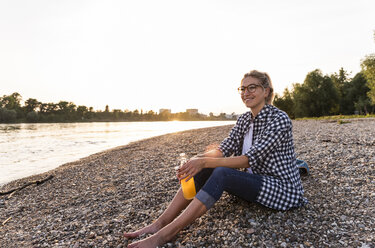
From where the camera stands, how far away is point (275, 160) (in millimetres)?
3311

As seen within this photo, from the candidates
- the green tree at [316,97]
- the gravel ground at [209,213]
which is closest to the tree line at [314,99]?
the green tree at [316,97]

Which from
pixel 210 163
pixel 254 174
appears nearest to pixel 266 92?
pixel 254 174

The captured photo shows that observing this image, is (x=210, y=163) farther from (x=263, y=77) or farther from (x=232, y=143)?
(x=263, y=77)

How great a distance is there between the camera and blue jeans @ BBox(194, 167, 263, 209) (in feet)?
9.91

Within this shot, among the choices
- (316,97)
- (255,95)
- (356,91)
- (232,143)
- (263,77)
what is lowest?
(232,143)

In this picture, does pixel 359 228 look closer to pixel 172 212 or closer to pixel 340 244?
pixel 340 244

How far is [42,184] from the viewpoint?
25.9 feet

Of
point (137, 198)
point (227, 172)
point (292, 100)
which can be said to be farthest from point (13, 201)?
point (292, 100)

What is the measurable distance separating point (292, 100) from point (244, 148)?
47570 mm

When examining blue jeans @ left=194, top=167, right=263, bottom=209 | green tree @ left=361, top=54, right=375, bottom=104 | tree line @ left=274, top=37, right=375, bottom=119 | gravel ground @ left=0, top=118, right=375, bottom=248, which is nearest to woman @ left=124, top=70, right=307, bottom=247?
blue jeans @ left=194, top=167, right=263, bottom=209

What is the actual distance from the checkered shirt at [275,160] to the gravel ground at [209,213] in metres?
0.33

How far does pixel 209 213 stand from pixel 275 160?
1.41 meters

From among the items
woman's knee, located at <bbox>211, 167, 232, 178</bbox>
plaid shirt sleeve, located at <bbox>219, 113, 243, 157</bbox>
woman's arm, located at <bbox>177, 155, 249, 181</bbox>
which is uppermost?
plaid shirt sleeve, located at <bbox>219, 113, 243, 157</bbox>

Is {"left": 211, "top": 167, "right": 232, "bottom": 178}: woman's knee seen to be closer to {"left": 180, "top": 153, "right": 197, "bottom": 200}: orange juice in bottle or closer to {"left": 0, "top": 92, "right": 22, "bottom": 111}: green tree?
{"left": 180, "top": 153, "right": 197, "bottom": 200}: orange juice in bottle
